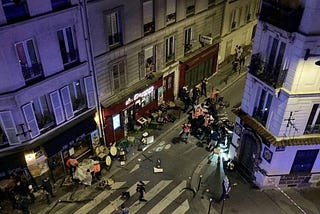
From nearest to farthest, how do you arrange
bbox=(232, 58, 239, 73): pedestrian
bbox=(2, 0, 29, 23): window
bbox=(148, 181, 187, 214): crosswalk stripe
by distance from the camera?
bbox=(2, 0, 29, 23): window < bbox=(148, 181, 187, 214): crosswalk stripe < bbox=(232, 58, 239, 73): pedestrian

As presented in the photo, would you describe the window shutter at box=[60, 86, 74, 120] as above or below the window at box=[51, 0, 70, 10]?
below

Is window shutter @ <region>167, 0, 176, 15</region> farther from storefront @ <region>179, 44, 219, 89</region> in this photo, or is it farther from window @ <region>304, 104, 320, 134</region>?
window @ <region>304, 104, 320, 134</region>

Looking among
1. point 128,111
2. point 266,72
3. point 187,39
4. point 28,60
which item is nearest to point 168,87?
point 187,39

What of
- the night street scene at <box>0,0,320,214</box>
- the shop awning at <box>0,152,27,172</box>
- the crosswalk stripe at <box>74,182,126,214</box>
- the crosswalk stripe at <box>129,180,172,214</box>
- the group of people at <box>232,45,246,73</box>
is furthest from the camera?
the group of people at <box>232,45,246,73</box>

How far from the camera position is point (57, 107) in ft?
73.2

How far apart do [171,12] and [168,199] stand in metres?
15.3

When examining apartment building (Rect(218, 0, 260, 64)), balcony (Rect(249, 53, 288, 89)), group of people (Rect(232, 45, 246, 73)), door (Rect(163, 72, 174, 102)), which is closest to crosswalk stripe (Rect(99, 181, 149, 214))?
door (Rect(163, 72, 174, 102))

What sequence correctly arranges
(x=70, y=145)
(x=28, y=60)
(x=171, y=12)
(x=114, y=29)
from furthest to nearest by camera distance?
1. (x=171, y=12)
2. (x=114, y=29)
3. (x=70, y=145)
4. (x=28, y=60)

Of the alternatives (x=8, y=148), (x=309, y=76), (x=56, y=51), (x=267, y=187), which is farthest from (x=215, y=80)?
(x=8, y=148)

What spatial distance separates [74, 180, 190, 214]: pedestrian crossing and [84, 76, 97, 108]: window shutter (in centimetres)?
629

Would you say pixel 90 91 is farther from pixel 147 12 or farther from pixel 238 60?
pixel 238 60

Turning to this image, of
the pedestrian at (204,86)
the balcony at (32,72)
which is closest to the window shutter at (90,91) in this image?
the balcony at (32,72)

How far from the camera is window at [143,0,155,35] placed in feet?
85.7

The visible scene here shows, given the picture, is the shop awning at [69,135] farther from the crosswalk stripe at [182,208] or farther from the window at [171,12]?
the window at [171,12]
